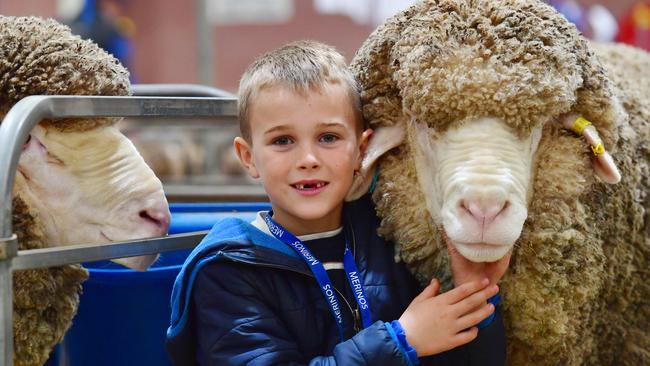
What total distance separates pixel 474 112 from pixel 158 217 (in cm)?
78

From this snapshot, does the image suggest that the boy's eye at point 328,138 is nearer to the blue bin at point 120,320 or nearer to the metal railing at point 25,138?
the metal railing at point 25,138

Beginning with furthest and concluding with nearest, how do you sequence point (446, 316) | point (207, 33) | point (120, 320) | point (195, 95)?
point (207, 33), point (195, 95), point (120, 320), point (446, 316)

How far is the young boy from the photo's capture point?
1585mm

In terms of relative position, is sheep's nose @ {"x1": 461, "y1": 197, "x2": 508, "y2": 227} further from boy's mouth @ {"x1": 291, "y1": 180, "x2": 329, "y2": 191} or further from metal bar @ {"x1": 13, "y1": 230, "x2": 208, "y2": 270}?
metal bar @ {"x1": 13, "y1": 230, "x2": 208, "y2": 270}

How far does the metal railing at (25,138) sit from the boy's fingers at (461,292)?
26.1 inches

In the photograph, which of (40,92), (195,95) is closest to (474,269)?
(40,92)

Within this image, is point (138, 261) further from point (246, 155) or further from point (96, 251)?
point (246, 155)

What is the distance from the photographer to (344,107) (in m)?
1.70

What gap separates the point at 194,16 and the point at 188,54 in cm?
36

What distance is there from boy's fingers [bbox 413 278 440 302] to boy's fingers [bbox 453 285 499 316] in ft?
0.20

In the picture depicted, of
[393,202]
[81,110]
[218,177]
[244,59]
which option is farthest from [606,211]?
[244,59]

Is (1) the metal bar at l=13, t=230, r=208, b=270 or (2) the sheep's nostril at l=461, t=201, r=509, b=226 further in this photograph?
(1) the metal bar at l=13, t=230, r=208, b=270

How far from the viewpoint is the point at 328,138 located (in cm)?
171

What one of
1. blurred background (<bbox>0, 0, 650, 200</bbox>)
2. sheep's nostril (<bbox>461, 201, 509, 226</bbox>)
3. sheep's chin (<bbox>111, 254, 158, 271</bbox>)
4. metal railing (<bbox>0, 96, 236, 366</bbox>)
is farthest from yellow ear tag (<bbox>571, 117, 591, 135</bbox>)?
blurred background (<bbox>0, 0, 650, 200</bbox>)
